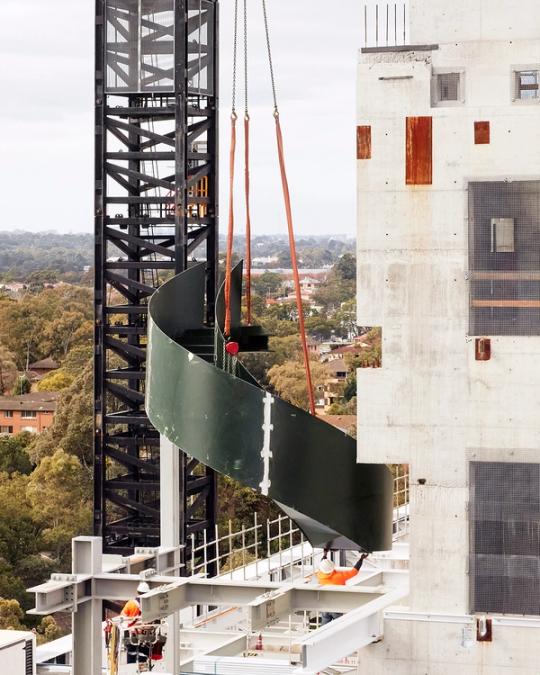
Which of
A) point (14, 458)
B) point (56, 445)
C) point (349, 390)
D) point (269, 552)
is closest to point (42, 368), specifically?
point (349, 390)

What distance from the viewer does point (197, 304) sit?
1014 inches

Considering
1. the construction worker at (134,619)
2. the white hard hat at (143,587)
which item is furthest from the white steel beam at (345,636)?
the construction worker at (134,619)

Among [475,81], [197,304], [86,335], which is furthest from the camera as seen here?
[86,335]

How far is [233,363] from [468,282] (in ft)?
18.3

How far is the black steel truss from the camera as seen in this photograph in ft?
131

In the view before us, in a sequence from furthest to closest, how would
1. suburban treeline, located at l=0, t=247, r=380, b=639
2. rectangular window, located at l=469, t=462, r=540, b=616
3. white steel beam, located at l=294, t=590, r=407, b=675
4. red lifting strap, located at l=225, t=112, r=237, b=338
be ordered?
suburban treeline, located at l=0, t=247, r=380, b=639, red lifting strap, located at l=225, t=112, r=237, b=338, rectangular window, located at l=469, t=462, r=540, b=616, white steel beam, located at l=294, t=590, r=407, b=675

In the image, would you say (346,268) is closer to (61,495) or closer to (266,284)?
(266,284)

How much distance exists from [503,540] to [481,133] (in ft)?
14.6

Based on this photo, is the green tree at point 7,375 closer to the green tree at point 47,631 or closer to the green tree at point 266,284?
the green tree at point 266,284

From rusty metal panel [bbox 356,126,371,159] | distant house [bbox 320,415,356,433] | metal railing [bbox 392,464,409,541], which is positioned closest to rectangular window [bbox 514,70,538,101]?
rusty metal panel [bbox 356,126,371,159]

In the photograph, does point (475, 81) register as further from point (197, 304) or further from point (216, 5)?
point (216, 5)

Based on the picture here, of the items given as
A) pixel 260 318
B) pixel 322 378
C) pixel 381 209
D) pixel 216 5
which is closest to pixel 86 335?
pixel 260 318

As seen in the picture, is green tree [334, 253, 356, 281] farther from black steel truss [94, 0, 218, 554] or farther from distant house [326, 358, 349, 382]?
black steel truss [94, 0, 218, 554]

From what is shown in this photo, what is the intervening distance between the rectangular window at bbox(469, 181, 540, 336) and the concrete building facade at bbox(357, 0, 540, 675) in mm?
15
